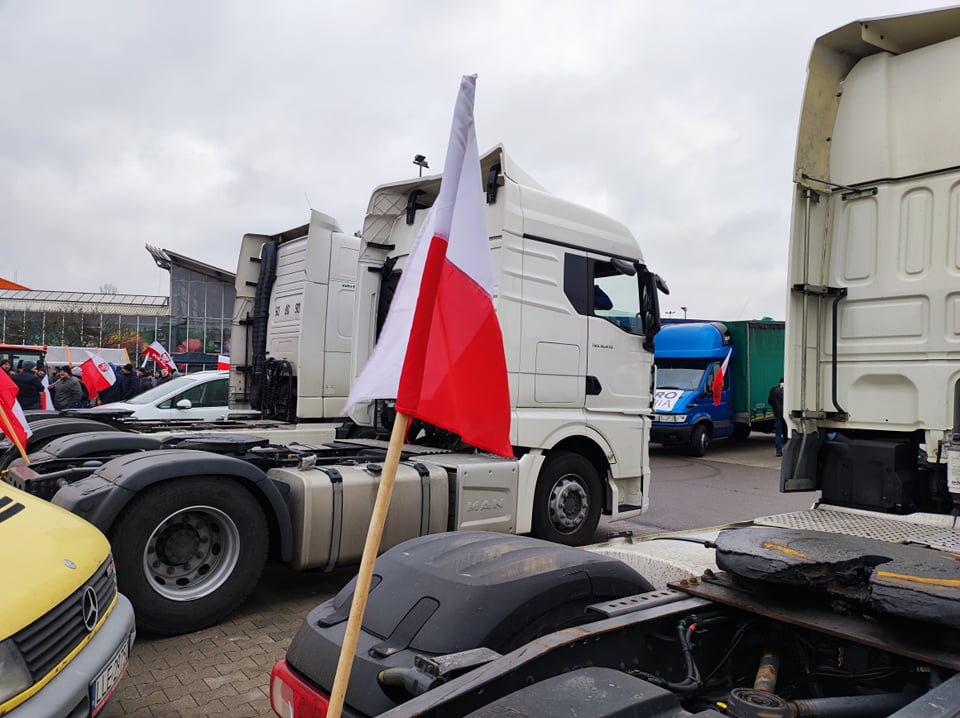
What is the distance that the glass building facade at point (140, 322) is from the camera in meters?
43.3

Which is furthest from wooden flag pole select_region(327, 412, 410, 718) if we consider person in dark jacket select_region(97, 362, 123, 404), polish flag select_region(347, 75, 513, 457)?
person in dark jacket select_region(97, 362, 123, 404)

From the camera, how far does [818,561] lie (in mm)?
2209

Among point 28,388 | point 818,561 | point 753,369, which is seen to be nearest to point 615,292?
point 818,561

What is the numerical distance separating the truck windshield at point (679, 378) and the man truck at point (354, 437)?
9.21 meters

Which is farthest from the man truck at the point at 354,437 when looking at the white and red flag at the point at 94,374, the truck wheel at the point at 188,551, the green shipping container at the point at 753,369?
the green shipping container at the point at 753,369

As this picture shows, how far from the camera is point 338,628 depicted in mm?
2424

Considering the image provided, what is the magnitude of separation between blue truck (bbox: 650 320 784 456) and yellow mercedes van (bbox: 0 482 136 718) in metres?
13.8

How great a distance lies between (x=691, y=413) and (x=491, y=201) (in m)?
10.8

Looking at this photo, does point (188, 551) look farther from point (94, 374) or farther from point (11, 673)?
point (94, 374)

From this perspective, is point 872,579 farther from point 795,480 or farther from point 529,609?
point 795,480

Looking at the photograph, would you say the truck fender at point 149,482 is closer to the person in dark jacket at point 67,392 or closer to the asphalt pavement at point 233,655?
the asphalt pavement at point 233,655

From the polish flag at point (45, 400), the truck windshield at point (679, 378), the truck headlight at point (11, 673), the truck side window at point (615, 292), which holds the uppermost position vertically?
the truck side window at point (615, 292)

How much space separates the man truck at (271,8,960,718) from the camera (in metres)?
1.93

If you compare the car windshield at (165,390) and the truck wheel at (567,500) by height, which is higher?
the car windshield at (165,390)
